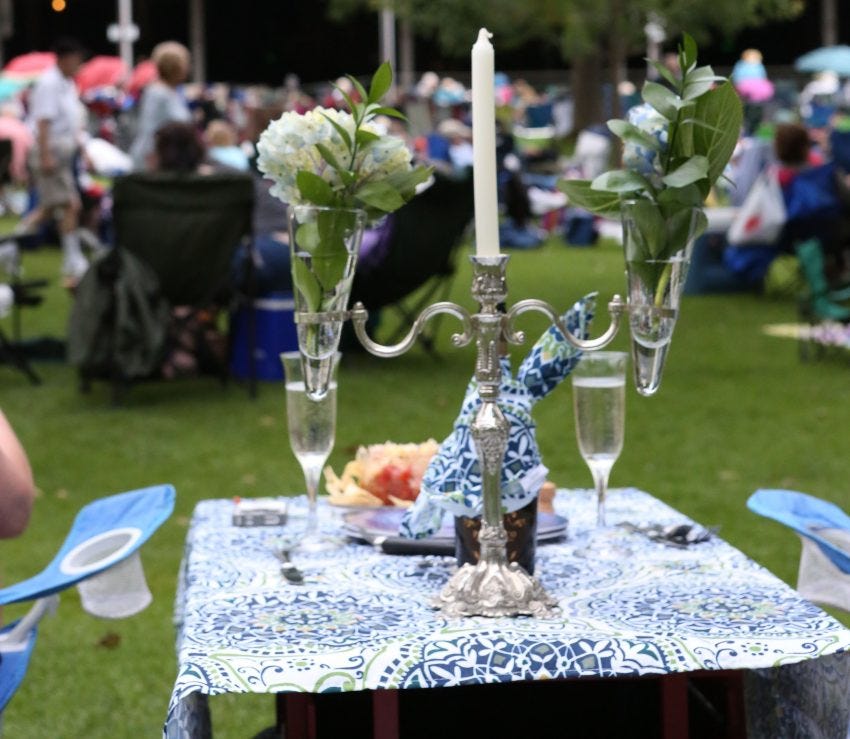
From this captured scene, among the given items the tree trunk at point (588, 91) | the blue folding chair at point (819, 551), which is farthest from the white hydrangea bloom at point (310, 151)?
the tree trunk at point (588, 91)

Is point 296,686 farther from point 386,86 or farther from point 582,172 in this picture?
point 582,172

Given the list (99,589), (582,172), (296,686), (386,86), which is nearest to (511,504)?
(296,686)

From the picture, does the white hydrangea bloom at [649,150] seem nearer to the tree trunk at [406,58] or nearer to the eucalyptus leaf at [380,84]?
the eucalyptus leaf at [380,84]

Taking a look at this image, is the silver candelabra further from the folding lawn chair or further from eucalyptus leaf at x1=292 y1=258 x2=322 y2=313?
the folding lawn chair

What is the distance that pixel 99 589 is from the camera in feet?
9.25

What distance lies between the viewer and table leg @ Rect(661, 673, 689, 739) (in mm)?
2238

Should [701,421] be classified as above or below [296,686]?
below

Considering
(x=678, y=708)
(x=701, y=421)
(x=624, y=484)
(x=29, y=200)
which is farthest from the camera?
(x=29, y=200)

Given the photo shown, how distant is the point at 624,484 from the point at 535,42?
39294mm

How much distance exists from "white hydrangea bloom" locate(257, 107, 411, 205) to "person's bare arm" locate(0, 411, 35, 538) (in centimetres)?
60

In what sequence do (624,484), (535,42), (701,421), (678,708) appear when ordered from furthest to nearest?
(535,42) < (701,421) < (624,484) < (678,708)

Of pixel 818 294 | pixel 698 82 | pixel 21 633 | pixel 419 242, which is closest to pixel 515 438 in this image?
pixel 698 82

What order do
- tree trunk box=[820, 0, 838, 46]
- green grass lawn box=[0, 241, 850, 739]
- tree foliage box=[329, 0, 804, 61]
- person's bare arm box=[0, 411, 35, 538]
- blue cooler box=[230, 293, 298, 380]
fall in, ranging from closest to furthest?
1. person's bare arm box=[0, 411, 35, 538]
2. green grass lawn box=[0, 241, 850, 739]
3. blue cooler box=[230, 293, 298, 380]
4. tree foliage box=[329, 0, 804, 61]
5. tree trunk box=[820, 0, 838, 46]

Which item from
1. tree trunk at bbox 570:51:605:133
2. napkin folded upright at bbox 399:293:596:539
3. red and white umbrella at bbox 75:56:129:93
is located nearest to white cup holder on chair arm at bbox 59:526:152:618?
napkin folded upright at bbox 399:293:596:539
